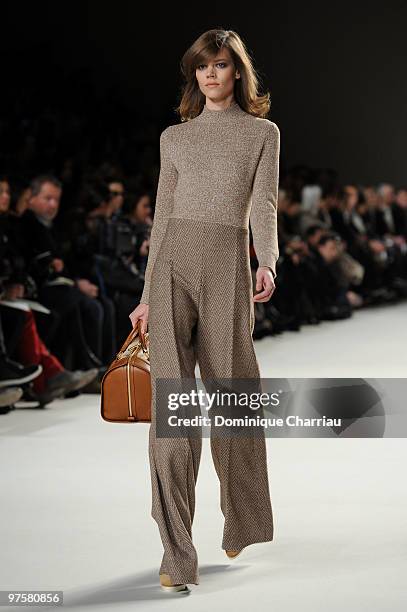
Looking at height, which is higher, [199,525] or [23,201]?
[23,201]

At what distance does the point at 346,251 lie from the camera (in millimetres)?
9766

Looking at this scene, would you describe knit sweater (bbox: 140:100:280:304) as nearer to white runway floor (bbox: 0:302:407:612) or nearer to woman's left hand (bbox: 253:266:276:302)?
woman's left hand (bbox: 253:266:276:302)

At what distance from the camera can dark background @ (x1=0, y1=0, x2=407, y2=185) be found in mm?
9453

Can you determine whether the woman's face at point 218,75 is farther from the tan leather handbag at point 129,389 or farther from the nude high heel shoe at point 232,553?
the nude high heel shoe at point 232,553

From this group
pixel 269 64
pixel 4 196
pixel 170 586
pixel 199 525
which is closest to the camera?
pixel 170 586

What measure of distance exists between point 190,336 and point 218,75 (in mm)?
481

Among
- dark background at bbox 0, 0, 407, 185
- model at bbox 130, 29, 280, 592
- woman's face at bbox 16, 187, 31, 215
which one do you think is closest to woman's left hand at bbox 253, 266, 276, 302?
model at bbox 130, 29, 280, 592

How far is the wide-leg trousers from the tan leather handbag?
9 cm

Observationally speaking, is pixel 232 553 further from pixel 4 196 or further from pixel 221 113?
pixel 4 196

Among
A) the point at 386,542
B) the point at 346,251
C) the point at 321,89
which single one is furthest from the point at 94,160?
the point at 386,542

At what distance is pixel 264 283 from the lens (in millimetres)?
2469

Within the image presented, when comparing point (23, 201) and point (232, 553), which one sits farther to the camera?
point (23, 201)

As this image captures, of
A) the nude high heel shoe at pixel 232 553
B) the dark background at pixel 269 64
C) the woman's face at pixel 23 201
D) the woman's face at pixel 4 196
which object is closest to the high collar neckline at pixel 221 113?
the nude high heel shoe at pixel 232 553

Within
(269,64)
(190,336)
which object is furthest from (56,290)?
(269,64)
